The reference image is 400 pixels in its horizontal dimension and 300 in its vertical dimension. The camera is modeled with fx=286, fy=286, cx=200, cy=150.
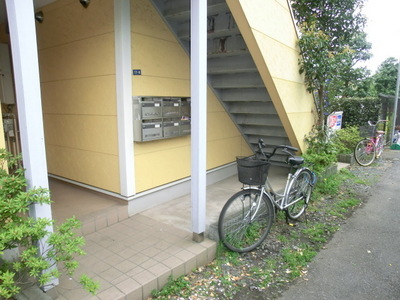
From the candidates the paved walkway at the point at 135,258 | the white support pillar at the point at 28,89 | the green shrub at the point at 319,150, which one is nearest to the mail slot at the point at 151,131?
the paved walkway at the point at 135,258

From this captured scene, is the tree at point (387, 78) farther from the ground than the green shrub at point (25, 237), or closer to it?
farther from the ground

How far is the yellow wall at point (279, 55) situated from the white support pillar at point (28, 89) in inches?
81.5

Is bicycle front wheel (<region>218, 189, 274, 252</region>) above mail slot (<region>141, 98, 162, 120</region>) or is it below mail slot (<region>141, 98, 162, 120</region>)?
below

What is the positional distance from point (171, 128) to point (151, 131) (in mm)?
422

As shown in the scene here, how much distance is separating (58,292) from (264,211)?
2.20 m

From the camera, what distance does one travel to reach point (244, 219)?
10.5ft

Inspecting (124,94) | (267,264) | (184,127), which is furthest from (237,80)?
(267,264)

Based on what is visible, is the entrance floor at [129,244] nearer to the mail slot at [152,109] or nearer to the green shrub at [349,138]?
the mail slot at [152,109]

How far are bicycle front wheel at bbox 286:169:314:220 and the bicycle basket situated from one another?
0.86 m

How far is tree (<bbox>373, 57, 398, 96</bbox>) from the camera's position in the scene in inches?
701

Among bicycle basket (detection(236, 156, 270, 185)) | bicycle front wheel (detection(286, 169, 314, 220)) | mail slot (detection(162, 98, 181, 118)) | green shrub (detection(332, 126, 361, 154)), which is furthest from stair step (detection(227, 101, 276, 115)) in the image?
green shrub (detection(332, 126, 361, 154))

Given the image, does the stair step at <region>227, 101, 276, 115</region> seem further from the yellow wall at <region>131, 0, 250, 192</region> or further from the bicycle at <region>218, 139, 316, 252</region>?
the bicycle at <region>218, 139, 316, 252</region>

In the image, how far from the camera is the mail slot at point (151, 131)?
12.1 feet

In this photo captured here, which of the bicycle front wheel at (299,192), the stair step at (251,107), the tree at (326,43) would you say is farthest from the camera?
the stair step at (251,107)
